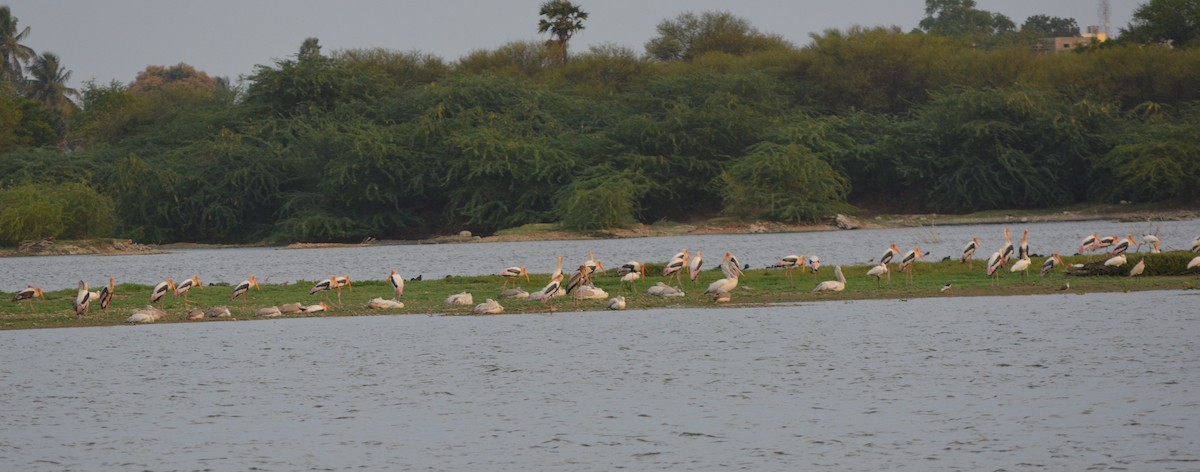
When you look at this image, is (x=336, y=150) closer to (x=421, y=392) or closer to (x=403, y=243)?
(x=403, y=243)

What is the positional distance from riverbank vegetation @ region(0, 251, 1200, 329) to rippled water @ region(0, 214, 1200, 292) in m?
8.28

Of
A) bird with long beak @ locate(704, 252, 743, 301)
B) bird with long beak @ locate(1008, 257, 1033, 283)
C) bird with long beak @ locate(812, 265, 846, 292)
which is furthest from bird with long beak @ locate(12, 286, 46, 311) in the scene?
bird with long beak @ locate(1008, 257, 1033, 283)

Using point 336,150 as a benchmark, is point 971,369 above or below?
below

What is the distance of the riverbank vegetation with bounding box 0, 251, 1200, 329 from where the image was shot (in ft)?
78.6

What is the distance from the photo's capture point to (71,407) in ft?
51.3

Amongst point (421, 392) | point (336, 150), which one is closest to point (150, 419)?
point (421, 392)

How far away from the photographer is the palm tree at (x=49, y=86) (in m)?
112

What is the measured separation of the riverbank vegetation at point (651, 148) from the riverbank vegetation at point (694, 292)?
30.1 metres

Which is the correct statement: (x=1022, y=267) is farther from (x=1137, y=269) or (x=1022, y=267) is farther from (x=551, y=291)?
(x=551, y=291)

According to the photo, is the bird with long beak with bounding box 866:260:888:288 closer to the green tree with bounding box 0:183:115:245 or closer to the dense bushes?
the dense bushes

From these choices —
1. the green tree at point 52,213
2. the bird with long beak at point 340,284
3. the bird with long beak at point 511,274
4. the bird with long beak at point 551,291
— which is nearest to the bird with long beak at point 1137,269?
the bird with long beak at point 551,291

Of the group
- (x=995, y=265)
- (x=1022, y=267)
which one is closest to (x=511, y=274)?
(x=995, y=265)

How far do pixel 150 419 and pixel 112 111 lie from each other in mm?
72927

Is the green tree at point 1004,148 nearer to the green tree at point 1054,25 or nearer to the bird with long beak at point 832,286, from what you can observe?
the bird with long beak at point 832,286
